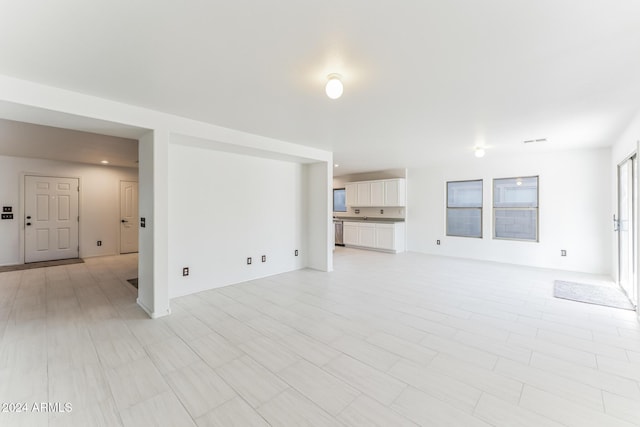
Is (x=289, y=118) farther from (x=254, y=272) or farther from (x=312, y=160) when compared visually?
(x=254, y=272)

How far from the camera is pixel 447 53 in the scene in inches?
75.8

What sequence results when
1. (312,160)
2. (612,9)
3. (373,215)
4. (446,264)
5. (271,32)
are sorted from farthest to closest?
(373,215), (446,264), (312,160), (271,32), (612,9)

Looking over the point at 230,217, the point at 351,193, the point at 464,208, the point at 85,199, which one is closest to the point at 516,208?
the point at 464,208

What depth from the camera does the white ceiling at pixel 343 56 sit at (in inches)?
59.6

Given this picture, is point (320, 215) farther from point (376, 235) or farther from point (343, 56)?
point (343, 56)

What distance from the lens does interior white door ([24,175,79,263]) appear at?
5.95 m

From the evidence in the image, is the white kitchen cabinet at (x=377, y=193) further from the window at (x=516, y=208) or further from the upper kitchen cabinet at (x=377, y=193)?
the window at (x=516, y=208)

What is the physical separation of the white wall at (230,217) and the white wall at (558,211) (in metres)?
4.22

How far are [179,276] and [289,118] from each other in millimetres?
2663

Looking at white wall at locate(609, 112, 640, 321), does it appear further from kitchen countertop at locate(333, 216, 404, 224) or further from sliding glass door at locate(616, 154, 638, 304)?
kitchen countertop at locate(333, 216, 404, 224)

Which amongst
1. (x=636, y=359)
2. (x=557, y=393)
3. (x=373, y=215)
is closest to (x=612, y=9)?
(x=557, y=393)

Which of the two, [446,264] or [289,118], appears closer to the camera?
[289,118]

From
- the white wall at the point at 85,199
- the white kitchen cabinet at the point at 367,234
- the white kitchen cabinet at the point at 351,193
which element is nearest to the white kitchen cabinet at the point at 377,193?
the white kitchen cabinet at the point at 351,193

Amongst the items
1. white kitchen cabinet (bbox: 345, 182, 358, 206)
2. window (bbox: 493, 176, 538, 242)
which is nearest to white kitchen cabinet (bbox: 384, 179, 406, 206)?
white kitchen cabinet (bbox: 345, 182, 358, 206)
